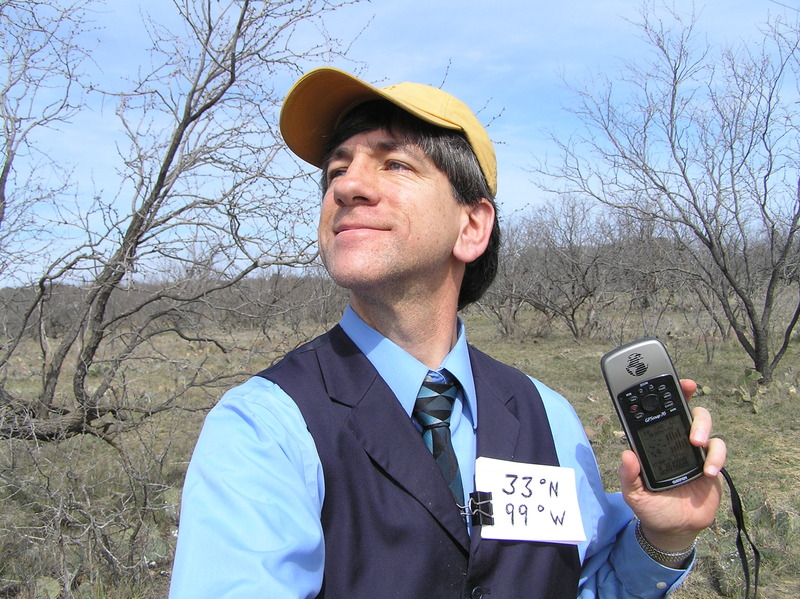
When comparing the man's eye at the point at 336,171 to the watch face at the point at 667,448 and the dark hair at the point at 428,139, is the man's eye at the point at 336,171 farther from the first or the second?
the watch face at the point at 667,448

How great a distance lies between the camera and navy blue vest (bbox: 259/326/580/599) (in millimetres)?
1158

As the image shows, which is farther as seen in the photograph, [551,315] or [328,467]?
[551,315]

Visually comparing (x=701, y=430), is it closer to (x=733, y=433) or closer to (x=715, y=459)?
(x=715, y=459)

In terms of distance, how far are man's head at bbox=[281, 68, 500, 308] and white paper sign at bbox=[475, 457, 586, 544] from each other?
0.76 meters

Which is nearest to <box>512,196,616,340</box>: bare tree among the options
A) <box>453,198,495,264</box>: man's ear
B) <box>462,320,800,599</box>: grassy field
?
<box>462,320,800,599</box>: grassy field

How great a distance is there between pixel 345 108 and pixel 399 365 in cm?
76

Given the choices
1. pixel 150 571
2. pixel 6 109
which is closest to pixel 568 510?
A: pixel 150 571

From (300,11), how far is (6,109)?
2.39 m

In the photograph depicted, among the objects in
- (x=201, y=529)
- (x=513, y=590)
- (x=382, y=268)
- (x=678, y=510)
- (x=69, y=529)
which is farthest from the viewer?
(x=69, y=529)

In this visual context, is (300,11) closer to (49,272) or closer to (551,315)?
(49,272)

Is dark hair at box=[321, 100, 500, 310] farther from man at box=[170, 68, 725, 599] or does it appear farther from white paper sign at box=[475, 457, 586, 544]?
white paper sign at box=[475, 457, 586, 544]

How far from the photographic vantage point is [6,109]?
4855 mm

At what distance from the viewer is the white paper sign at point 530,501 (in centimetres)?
138

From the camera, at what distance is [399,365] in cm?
153
